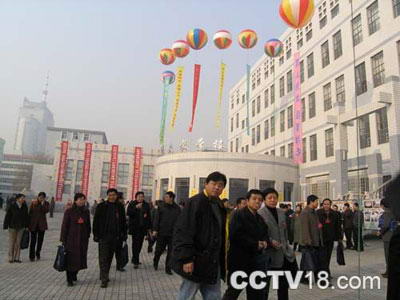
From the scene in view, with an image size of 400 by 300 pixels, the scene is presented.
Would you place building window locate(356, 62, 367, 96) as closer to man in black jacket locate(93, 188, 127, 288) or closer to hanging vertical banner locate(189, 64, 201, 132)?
hanging vertical banner locate(189, 64, 201, 132)

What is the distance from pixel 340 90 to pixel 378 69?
4.12 m

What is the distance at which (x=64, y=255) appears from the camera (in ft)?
21.8

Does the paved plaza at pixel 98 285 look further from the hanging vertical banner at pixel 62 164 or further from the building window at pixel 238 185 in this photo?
the hanging vertical banner at pixel 62 164

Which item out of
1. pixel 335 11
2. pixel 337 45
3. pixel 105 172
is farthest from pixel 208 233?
pixel 105 172

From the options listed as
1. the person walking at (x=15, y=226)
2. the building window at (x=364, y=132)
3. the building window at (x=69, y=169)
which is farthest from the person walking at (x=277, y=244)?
the building window at (x=69, y=169)

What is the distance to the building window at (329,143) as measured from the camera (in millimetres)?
24875

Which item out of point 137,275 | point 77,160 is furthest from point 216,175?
point 77,160

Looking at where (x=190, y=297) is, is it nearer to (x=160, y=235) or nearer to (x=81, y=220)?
(x=81, y=220)

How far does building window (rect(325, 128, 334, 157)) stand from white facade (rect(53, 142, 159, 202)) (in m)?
27.2

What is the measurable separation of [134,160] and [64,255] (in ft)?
128

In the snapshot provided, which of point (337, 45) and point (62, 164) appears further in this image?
point (62, 164)

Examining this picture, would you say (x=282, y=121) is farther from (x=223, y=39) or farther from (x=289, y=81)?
(x=223, y=39)

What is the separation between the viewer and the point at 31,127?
166500mm

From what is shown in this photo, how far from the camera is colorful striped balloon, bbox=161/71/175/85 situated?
2897 cm
